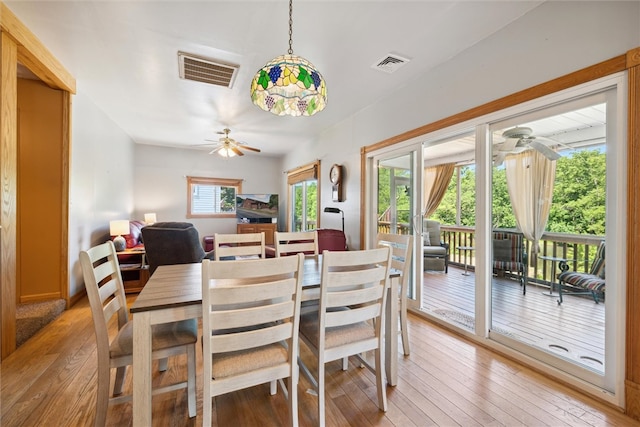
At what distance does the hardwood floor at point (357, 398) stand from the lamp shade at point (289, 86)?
191 centimetres

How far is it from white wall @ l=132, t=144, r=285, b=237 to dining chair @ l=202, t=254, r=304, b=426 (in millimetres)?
6026

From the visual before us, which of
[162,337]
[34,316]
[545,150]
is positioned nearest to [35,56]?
[34,316]

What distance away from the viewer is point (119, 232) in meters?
4.11

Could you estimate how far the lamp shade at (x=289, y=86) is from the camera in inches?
59.7

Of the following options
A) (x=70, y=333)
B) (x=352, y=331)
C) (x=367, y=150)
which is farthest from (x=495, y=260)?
(x=70, y=333)

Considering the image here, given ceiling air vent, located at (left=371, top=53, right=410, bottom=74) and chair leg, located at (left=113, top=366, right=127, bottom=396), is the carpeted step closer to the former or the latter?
chair leg, located at (left=113, top=366, right=127, bottom=396)

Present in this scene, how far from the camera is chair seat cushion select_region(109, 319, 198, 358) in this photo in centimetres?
138

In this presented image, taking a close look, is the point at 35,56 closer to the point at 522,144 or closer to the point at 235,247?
the point at 235,247

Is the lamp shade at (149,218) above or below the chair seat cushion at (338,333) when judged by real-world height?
above

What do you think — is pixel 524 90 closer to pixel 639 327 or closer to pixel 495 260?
pixel 495 260

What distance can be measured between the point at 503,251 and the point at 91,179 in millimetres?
5104

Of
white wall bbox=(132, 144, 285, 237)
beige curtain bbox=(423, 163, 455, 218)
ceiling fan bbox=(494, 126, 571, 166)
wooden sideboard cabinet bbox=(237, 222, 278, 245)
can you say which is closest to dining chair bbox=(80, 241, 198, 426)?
ceiling fan bbox=(494, 126, 571, 166)

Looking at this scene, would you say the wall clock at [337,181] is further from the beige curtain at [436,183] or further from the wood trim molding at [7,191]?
the wood trim molding at [7,191]

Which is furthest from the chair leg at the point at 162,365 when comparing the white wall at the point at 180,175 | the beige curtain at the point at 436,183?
the beige curtain at the point at 436,183
